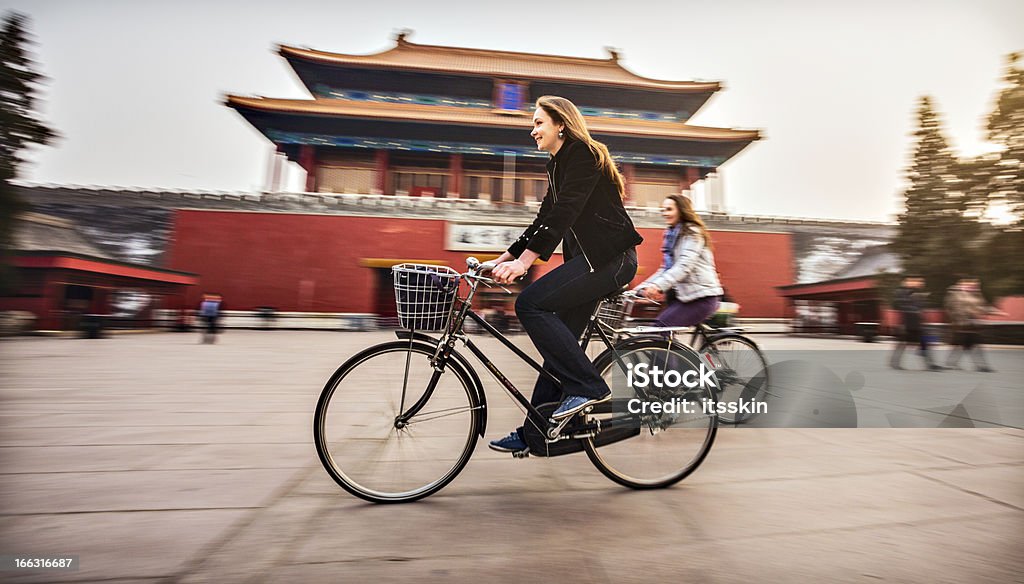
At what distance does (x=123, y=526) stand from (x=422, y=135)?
14.3 m

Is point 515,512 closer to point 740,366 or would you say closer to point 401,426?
point 401,426

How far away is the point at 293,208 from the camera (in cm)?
1364

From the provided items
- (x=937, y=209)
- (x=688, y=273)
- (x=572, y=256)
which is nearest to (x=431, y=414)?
(x=572, y=256)

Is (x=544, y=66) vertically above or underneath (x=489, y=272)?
above

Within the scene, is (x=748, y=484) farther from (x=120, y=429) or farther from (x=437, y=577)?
(x=120, y=429)

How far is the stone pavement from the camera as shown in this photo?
52.1 inches

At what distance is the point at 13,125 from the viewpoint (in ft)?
8.13

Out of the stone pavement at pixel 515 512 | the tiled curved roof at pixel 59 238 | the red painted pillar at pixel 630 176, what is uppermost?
the red painted pillar at pixel 630 176

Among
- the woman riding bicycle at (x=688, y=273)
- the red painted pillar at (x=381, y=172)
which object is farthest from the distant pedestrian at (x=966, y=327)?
the red painted pillar at (x=381, y=172)

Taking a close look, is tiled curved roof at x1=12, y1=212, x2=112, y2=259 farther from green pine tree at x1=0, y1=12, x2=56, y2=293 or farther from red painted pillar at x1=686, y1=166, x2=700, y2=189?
red painted pillar at x1=686, y1=166, x2=700, y2=189

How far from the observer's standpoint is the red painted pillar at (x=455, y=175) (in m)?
15.8

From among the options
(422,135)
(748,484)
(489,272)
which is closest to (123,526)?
(489,272)

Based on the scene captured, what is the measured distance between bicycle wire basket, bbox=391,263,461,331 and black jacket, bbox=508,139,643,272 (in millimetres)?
262

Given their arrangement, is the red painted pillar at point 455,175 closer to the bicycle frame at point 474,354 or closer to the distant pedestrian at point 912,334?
the distant pedestrian at point 912,334
